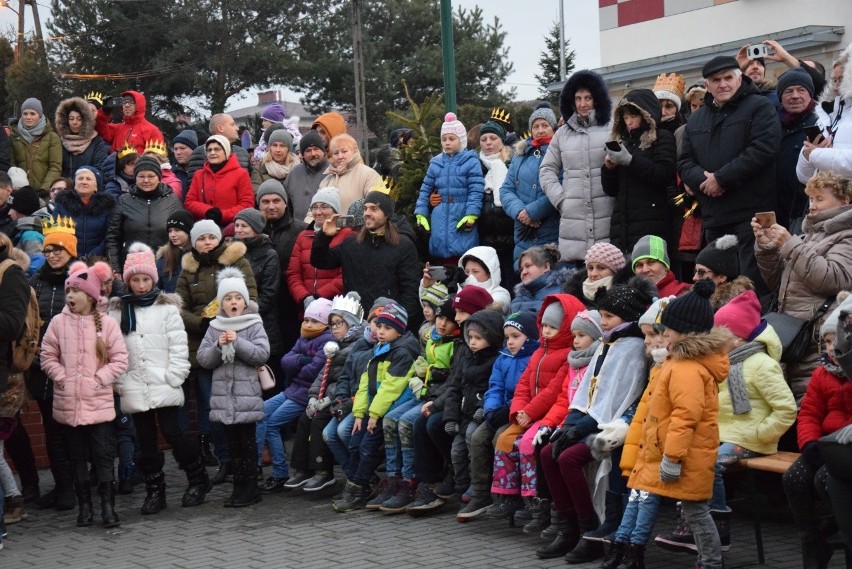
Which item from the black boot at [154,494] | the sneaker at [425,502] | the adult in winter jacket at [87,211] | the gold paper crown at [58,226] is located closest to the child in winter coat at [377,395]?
the sneaker at [425,502]

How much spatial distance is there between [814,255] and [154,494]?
5.40 metres

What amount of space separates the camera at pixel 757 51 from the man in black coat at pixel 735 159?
1.61 ft

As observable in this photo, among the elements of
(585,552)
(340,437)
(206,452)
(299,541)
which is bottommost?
(299,541)

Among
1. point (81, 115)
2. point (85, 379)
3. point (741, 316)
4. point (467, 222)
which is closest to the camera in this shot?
point (741, 316)

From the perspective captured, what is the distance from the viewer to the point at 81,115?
14133 millimetres

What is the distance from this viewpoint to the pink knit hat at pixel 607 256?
9.05m

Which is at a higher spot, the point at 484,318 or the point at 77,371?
the point at 484,318

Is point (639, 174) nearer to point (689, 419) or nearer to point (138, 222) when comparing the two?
point (689, 419)

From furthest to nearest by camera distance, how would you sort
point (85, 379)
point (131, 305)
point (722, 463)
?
point (131, 305)
point (85, 379)
point (722, 463)

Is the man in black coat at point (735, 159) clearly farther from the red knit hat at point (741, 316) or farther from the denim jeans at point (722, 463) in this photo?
the denim jeans at point (722, 463)

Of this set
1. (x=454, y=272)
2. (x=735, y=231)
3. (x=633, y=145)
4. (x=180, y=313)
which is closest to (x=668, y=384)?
(x=735, y=231)

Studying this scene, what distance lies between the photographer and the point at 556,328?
340 inches

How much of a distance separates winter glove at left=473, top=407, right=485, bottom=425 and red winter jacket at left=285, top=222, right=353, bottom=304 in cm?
303

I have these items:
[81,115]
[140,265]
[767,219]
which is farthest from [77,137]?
[767,219]
